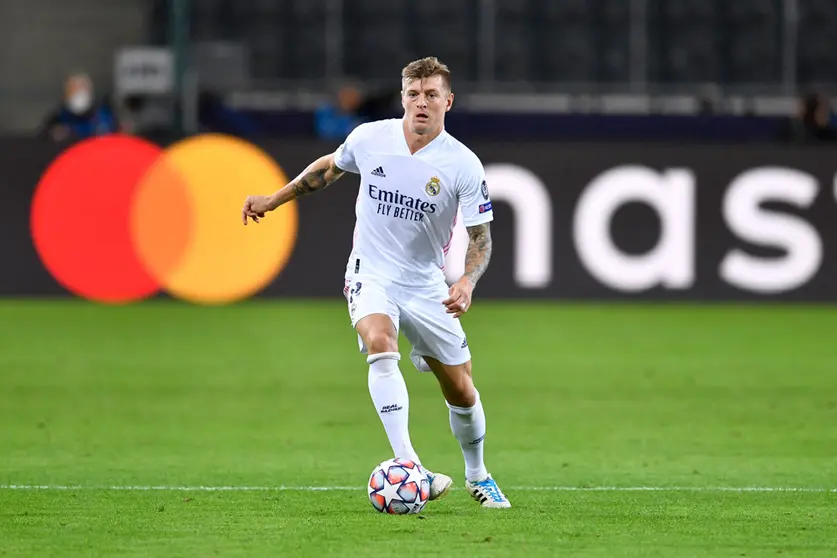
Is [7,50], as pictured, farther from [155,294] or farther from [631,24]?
[631,24]

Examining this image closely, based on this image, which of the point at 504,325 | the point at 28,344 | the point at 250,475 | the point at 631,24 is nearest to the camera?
the point at 250,475

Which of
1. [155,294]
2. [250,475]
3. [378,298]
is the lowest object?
[155,294]

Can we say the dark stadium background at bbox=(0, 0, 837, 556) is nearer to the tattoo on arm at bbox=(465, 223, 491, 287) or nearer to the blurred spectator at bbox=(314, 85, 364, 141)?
the blurred spectator at bbox=(314, 85, 364, 141)

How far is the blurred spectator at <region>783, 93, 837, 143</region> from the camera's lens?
19.2 metres

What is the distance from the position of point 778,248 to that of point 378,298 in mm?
12088

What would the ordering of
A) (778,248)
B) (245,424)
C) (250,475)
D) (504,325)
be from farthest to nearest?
(778,248) < (504,325) < (245,424) < (250,475)

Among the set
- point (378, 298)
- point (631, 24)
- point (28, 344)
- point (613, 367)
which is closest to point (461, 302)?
point (378, 298)

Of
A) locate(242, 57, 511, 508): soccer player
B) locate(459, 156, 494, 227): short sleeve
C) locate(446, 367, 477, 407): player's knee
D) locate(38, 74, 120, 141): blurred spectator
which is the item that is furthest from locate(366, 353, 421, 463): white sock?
locate(38, 74, 120, 141): blurred spectator

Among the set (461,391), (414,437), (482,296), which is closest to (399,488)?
(461,391)

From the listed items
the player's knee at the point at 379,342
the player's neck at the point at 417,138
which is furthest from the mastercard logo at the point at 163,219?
the player's knee at the point at 379,342

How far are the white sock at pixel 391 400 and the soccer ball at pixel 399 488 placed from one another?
13 centimetres

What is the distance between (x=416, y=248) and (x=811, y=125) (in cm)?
1304

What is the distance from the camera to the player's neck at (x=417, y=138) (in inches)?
284

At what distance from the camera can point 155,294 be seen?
61.0 feet
